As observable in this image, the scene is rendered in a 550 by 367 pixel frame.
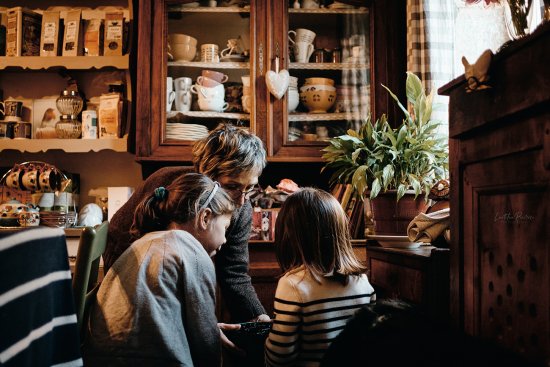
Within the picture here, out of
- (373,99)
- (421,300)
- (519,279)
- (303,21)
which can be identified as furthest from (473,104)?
(303,21)

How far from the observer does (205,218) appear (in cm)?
146

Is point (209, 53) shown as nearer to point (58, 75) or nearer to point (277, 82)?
point (277, 82)

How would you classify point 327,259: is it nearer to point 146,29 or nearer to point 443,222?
point 443,222

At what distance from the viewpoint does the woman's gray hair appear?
169 cm

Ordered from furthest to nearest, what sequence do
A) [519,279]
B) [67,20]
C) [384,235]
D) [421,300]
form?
[67,20] < [384,235] < [421,300] < [519,279]

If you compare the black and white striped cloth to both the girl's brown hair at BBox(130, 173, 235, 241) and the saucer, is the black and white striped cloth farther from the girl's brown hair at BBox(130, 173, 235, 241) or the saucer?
the saucer

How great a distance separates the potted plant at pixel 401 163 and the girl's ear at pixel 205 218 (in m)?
0.59

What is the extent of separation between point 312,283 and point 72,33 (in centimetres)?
208

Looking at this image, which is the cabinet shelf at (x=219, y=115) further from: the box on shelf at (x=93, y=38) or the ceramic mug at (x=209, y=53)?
the box on shelf at (x=93, y=38)

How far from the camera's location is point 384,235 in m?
1.73

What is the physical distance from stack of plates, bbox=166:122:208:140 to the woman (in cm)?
72

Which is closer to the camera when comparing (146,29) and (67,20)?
(146,29)

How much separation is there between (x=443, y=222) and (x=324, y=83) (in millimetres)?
1417

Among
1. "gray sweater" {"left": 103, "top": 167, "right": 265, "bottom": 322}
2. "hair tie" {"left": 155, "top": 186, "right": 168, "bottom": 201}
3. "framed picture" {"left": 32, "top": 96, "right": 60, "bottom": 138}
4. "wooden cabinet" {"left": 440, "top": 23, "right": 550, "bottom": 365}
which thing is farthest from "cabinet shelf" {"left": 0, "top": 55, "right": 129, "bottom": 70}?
"wooden cabinet" {"left": 440, "top": 23, "right": 550, "bottom": 365}
